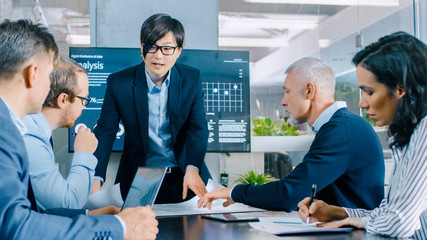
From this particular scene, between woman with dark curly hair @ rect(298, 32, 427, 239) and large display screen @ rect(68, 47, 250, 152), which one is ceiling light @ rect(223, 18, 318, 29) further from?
woman with dark curly hair @ rect(298, 32, 427, 239)

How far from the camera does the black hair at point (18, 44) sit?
117 centimetres

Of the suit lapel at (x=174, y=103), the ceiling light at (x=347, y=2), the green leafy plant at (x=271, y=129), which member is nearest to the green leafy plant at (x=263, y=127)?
the green leafy plant at (x=271, y=129)

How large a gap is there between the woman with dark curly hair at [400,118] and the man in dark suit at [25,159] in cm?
75

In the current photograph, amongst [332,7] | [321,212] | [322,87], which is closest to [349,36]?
[332,7]

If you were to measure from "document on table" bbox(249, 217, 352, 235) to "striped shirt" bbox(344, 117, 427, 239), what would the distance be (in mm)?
145

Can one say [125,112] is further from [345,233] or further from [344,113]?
[345,233]

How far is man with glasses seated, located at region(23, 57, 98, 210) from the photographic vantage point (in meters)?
1.65

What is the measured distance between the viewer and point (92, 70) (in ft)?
11.4

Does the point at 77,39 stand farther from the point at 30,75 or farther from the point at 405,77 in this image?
the point at 405,77

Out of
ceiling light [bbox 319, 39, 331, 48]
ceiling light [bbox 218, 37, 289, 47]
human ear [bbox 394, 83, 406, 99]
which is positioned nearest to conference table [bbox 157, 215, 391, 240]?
human ear [bbox 394, 83, 406, 99]

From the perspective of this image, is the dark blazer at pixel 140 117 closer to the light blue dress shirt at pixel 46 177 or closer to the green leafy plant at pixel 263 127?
the light blue dress shirt at pixel 46 177

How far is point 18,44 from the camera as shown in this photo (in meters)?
1.21

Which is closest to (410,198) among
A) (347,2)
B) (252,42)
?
(252,42)

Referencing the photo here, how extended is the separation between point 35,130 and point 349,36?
15.3 feet
